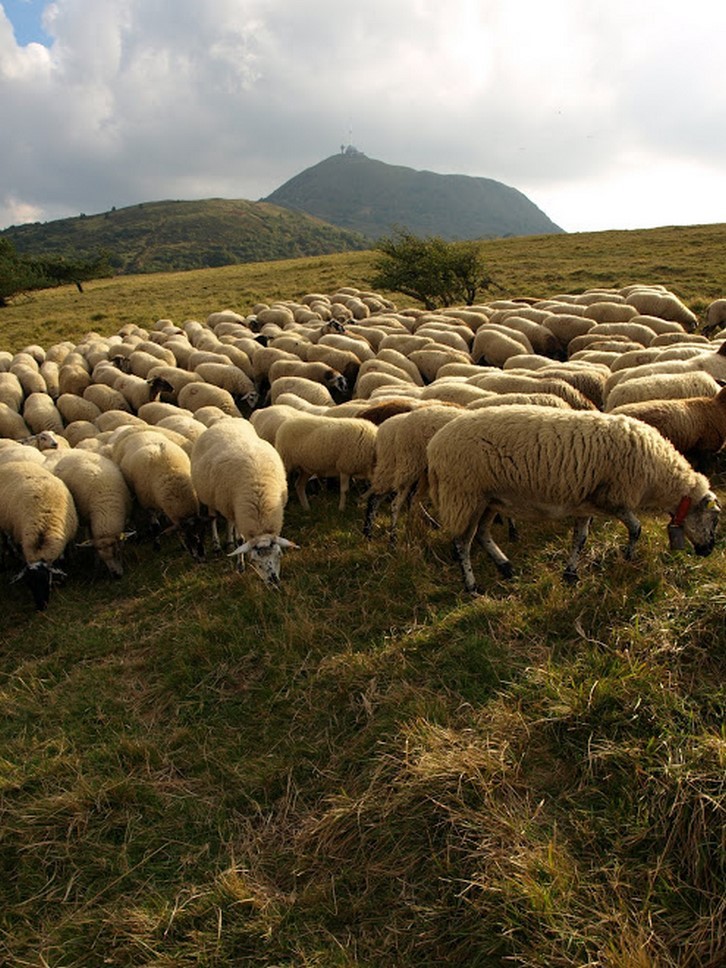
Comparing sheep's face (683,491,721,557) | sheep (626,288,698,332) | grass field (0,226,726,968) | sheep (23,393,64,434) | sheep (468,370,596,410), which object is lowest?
grass field (0,226,726,968)

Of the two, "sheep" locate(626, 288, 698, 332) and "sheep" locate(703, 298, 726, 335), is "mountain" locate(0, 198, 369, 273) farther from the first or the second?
"sheep" locate(703, 298, 726, 335)

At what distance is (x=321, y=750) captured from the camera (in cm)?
390

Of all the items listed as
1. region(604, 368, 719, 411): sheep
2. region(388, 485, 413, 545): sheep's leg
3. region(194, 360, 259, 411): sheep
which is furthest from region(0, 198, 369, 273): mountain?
region(388, 485, 413, 545): sheep's leg

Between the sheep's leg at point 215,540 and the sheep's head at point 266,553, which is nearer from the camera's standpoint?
the sheep's head at point 266,553

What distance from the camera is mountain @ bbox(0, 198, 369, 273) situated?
119625 mm

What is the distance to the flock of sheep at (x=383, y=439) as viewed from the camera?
16.9 ft

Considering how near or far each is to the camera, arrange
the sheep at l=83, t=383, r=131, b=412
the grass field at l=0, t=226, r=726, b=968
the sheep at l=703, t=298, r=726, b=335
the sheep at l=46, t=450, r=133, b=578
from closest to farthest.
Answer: the grass field at l=0, t=226, r=726, b=968, the sheep at l=46, t=450, r=133, b=578, the sheep at l=83, t=383, r=131, b=412, the sheep at l=703, t=298, r=726, b=335

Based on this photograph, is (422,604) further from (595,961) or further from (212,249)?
(212,249)

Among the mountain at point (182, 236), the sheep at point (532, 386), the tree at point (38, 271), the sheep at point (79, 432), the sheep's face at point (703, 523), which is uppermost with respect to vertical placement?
the mountain at point (182, 236)

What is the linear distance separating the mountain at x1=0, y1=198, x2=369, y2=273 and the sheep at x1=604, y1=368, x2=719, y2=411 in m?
105

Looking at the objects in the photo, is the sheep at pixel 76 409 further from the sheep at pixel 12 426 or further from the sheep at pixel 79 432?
the sheep at pixel 79 432

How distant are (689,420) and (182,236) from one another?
6295 inches

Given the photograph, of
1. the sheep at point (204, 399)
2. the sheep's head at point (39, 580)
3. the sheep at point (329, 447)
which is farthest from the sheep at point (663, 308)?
the sheep's head at point (39, 580)

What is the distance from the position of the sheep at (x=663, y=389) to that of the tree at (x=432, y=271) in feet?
67.9
